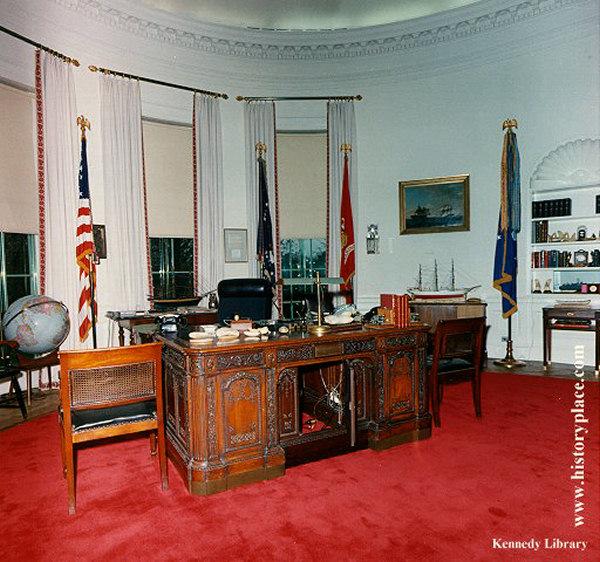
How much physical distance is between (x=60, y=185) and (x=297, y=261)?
12.6 feet

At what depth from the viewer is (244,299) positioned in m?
5.50

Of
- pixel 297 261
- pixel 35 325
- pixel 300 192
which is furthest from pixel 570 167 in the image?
pixel 35 325

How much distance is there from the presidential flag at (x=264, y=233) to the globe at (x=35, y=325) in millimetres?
3179

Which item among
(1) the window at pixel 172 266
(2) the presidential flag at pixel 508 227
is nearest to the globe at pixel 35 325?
(1) the window at pixel 172 266

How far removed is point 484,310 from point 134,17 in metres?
6.64

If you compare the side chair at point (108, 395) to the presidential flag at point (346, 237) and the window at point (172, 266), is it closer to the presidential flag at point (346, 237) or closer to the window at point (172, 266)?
the window at point (172, 266)

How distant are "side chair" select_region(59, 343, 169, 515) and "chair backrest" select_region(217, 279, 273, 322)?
2503mm

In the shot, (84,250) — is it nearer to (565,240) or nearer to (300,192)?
(300,192)

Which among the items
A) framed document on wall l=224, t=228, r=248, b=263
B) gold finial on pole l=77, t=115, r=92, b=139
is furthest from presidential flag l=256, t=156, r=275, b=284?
gold finial on pole l=77, t=115, r=92, b=139

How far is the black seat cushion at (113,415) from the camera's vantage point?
2.80m

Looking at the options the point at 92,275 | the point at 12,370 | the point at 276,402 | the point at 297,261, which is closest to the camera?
the point at 276,402

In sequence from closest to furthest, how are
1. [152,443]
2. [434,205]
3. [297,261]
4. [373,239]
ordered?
[152,443], [434,205], [373,239], [297,261]

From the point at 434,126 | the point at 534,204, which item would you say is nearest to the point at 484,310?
the point at 534,204

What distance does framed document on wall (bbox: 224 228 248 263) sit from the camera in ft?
25.0
